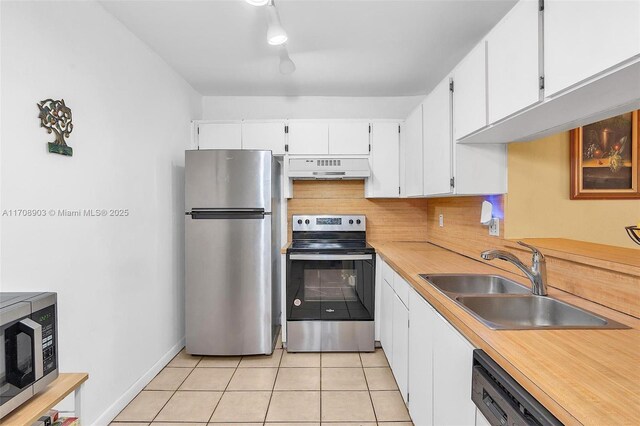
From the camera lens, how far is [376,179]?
3.31 m

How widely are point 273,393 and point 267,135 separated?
224 centimetres

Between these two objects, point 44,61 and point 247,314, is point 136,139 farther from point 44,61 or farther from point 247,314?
point 247,314

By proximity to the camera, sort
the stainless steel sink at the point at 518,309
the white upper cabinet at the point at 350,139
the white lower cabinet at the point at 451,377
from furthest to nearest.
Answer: the white upper cabinet at the point at 350,139 < the stainless steel sink at the point at 518,309 < the white lower cabinet at the point at 451,377

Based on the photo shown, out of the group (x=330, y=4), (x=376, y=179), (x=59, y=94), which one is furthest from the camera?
(x=376, y=179)

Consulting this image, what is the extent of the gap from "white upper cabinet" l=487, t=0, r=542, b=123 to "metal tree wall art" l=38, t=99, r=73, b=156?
2103 millimetres

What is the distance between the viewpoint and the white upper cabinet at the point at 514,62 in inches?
50.8

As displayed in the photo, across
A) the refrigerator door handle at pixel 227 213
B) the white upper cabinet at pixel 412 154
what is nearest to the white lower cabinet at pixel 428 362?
the white upper cabinet at pixel 412 154

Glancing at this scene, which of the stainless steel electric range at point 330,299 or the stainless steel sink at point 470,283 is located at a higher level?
the stainless steel sink at point 470,283

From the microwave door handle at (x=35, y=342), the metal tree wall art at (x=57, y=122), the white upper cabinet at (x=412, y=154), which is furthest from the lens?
the white upper cabinet at (x=412, y=154)

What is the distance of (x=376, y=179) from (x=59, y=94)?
248 centimetres

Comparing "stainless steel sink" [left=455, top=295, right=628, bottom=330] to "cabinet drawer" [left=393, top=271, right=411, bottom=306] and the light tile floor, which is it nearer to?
"cabinet drawer" [left=393, top=271, right=411, bottom=306]

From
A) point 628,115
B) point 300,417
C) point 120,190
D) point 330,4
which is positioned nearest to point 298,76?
point 330,4

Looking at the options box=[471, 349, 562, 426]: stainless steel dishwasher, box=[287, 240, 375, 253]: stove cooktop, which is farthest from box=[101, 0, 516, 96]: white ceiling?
box=[471, 349, 562, 426]: stainless steel dishwasher

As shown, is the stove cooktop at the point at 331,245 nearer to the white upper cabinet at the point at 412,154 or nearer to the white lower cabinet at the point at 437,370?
the white upper cabinet at the point at 412,154
